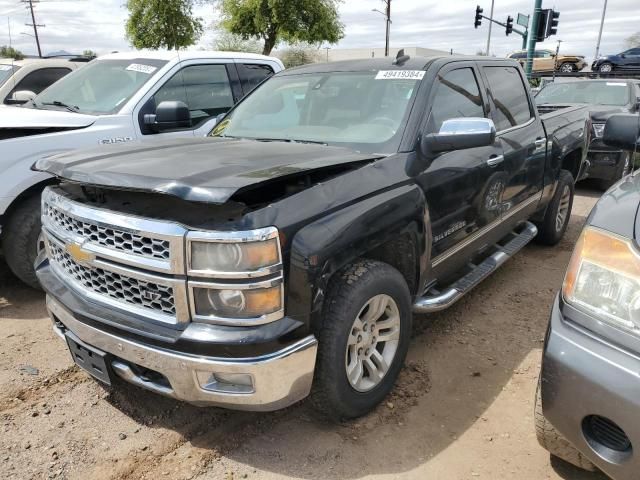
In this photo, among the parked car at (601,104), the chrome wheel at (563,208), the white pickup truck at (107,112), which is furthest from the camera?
the parked car at (601,104)

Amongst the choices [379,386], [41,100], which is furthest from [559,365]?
[41,100]

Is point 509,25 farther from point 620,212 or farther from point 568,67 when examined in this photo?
point 620,212

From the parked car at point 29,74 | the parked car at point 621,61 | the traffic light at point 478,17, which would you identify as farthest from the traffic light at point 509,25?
the parked car at point 29,74

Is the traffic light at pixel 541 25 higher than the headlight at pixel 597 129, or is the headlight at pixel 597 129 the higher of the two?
the traffic light at pixel 541 25

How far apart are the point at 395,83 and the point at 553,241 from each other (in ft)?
10.4

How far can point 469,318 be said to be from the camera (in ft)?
13.1

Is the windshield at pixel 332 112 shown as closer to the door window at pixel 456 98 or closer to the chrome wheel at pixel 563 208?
the door window at pixel 456 98

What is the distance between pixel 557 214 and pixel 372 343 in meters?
3.53

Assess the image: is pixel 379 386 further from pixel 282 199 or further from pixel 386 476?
pixel 282 199

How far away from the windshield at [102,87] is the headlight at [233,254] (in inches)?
124

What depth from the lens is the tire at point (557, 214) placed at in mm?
5246

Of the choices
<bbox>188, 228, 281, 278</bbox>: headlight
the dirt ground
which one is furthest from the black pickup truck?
the dirt ground

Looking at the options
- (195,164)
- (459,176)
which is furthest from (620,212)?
(195,164)

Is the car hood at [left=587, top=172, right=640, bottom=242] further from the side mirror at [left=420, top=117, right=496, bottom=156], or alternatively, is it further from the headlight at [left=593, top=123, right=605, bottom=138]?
the headlight at [left=593, top=123, right=605, bottom=138]
